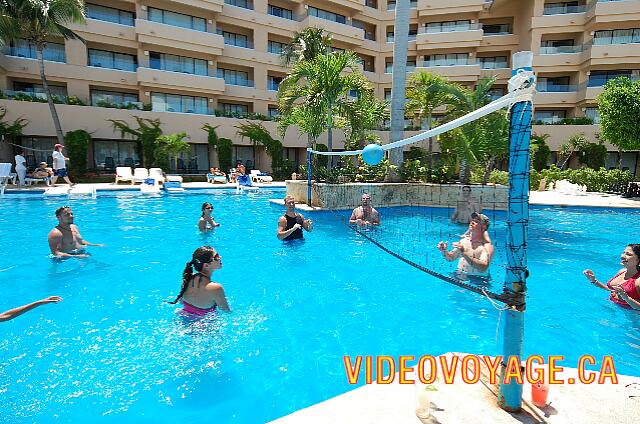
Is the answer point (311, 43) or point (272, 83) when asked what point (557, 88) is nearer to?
point (311, 43)

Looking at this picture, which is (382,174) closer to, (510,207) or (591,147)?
(510,207)

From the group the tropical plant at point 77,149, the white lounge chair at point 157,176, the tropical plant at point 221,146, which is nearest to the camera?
the white lounge chair at point 157,176

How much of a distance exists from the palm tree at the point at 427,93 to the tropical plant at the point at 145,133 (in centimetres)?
1890

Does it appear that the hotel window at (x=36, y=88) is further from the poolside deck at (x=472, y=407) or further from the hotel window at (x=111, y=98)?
the poolside deck at (x=472, y=407)

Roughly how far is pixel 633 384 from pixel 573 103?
40912 millimetres

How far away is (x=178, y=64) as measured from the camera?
108ft

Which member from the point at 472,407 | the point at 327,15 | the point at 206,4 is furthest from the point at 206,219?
the point at 327,15

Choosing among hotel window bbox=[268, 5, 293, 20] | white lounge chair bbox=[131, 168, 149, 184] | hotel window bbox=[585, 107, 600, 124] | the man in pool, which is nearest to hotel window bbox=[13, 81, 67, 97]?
white lounge chair bbox=[131, 168, 149, 184]

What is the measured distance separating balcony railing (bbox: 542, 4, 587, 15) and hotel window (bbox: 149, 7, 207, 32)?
31987mm

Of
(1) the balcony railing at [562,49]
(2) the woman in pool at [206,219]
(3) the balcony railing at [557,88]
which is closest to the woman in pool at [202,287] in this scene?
(2) the woman in pool at [206,219]

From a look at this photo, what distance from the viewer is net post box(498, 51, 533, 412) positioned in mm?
2656

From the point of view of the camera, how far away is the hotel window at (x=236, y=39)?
36344 mm

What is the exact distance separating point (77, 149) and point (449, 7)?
119 ft

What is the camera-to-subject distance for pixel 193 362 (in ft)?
14.9
